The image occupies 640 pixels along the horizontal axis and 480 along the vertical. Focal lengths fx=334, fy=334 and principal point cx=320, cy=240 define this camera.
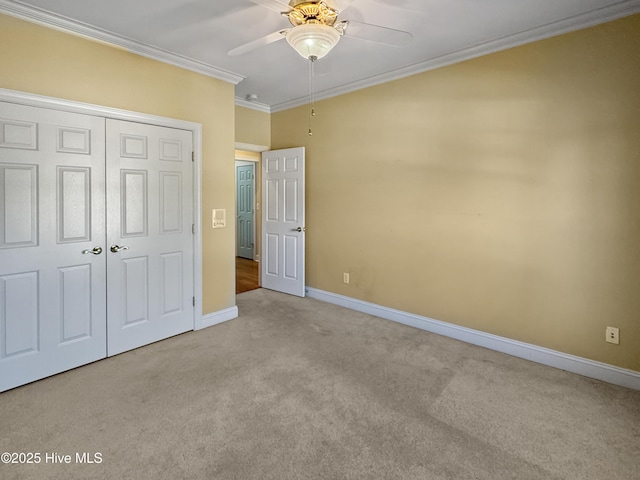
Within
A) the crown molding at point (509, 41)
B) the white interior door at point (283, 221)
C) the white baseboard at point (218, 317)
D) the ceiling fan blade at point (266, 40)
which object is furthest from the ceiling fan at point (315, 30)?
the white baseboard at point (218, 317)

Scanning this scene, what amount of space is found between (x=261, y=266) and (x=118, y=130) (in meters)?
2.91

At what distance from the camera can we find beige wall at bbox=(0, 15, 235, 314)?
2.45m

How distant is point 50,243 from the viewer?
8.42 ft

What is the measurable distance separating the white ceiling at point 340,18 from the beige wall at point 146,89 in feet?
0.38

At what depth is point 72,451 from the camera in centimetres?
181

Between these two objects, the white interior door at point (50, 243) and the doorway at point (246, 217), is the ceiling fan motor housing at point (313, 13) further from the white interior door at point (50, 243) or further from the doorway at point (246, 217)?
the doorway at point (246, 217)

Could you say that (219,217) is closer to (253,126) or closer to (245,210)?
(253,126)

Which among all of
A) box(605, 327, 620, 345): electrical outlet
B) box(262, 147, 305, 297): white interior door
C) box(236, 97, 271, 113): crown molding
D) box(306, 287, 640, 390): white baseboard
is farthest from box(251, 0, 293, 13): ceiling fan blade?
box(605, 327, 620, 345): electrical outlet

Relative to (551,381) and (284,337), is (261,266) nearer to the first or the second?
(284,337)

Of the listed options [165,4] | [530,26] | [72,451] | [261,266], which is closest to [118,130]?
[165,4]

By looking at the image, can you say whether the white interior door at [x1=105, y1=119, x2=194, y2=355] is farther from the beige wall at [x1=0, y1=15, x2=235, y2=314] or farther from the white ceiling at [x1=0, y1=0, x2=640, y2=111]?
the white ceiling at [x1=0, y1=0, x2=640, y2=111]

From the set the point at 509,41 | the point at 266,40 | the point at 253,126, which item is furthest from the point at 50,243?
the point at 509,41

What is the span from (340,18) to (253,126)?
2.55 meters

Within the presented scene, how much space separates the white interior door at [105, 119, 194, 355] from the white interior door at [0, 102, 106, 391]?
11 cm
